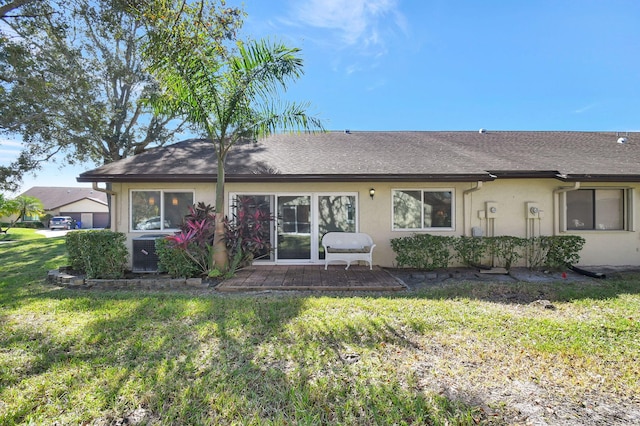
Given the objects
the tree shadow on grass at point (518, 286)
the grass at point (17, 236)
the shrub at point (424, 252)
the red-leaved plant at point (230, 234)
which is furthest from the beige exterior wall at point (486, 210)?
the grass at point (17, 236)

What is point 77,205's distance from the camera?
42.7 meters

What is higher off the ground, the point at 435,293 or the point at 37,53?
the point at 37,53

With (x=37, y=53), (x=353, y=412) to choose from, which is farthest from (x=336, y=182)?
(x=37, y=53)

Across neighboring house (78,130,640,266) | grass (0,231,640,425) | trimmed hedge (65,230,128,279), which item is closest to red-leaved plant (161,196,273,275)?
neighboring house (78,130,640,266)

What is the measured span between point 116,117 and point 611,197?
71.4 ft

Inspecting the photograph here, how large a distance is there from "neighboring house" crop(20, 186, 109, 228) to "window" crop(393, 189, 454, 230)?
46.0m

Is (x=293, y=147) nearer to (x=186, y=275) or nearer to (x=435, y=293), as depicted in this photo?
(x=186, y=275)

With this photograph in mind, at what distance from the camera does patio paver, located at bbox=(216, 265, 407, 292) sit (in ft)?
20.3

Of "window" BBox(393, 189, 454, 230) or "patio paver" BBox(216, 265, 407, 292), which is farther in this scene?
"window" BBox(393, 189, 454, 230)

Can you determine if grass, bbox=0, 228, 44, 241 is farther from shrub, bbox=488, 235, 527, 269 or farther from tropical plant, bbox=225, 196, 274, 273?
shrub, bbox=488, 235, 527, 269

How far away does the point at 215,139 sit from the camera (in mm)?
7406

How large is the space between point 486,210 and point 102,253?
10331 millimetres

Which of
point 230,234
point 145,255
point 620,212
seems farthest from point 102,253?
point 620,212

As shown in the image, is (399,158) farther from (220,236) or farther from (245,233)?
(220,236)
